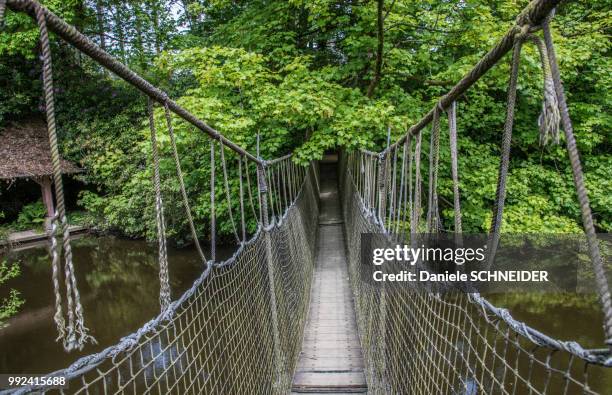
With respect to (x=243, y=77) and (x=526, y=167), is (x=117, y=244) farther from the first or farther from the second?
(x=526, y=167)

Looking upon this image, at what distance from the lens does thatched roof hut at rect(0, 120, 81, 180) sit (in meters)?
8.49

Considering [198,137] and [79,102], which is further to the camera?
[79,102]

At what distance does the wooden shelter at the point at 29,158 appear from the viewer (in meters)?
8.51

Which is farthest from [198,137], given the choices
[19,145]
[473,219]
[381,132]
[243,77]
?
[19,145]

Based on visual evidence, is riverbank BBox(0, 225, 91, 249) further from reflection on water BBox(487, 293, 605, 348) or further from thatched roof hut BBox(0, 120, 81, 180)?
reflection on water BBox(487, 293, 605, 348)

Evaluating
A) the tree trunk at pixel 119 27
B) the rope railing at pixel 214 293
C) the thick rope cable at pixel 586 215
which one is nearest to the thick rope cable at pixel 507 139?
the thick rope cable at pixel 586 215

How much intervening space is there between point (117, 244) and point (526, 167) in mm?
7875

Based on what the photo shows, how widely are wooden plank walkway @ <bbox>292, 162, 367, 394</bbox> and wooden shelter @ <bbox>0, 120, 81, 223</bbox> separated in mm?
6808

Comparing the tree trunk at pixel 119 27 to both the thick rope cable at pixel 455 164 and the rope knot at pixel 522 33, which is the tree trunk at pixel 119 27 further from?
the rope knot at pixel 522 33

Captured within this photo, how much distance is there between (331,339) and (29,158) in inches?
347

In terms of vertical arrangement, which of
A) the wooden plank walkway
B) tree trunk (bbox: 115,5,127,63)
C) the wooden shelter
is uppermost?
tree trunk (bbox: 115,5,127,63)

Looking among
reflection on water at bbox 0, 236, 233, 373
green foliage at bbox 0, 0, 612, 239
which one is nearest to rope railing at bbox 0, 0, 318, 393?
green foliage at bbox 0, 0, 612, 239

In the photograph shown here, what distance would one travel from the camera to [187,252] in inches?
313

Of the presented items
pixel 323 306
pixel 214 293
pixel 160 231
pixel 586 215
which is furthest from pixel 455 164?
pixel 323 306
